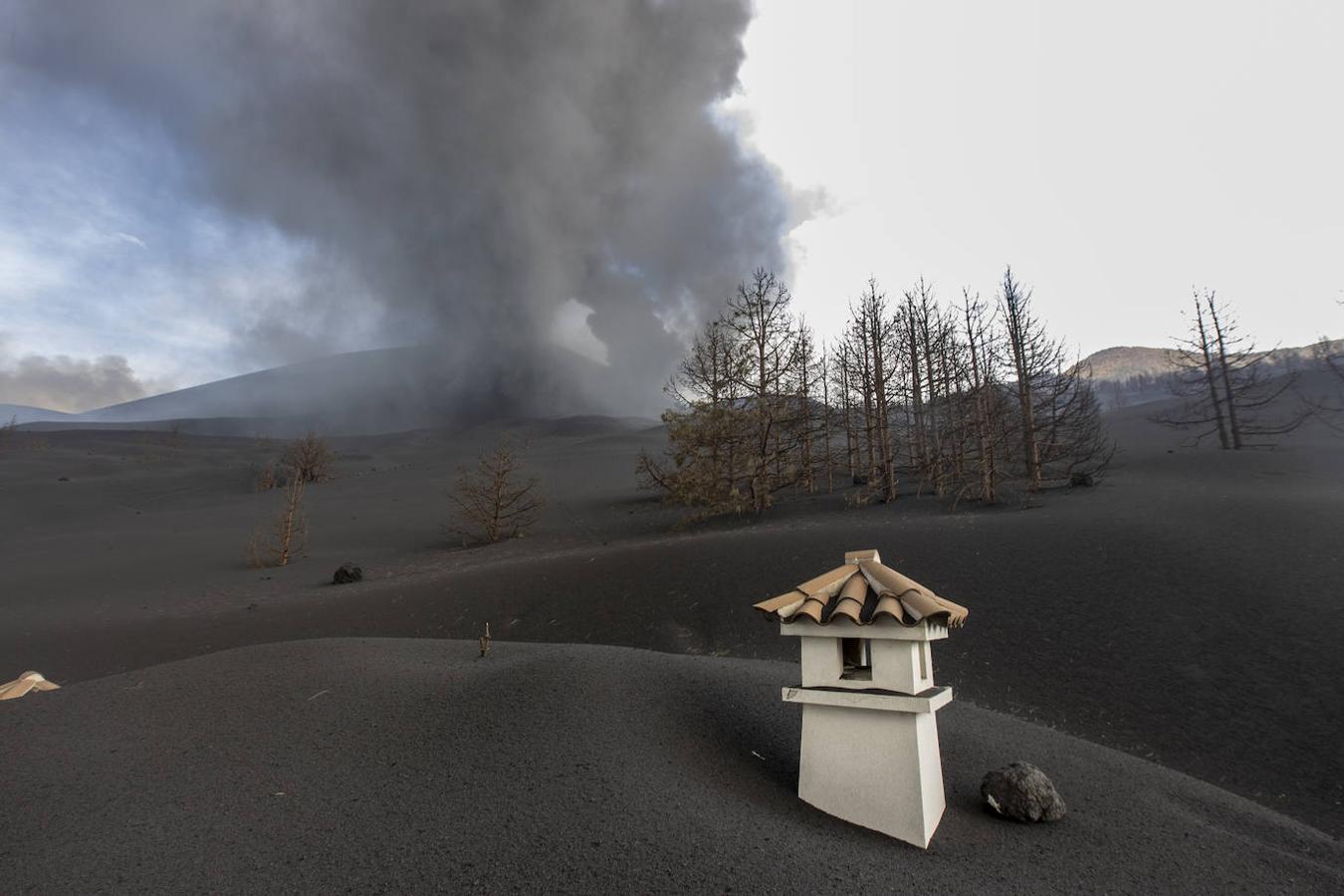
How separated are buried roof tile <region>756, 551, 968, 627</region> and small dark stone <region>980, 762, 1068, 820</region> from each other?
53.0 inches

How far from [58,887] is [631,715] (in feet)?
14.5

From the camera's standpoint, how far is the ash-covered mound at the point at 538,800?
4.37m

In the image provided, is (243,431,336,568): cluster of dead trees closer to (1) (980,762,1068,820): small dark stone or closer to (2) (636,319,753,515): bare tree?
(2) (636,319,753,515): bare tree

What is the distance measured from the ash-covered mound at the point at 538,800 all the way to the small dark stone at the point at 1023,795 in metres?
0.14

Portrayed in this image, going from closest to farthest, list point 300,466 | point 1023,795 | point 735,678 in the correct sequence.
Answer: point 1023,795, point 735,678, point 300,466

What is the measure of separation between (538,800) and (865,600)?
10.6 feet

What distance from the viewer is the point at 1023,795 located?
5.35 meters

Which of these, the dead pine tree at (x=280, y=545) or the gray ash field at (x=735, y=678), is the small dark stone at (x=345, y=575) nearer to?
the gray ash field at (x=735, y=678)

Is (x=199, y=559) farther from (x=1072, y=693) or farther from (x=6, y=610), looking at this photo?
(x=1072, y=693)

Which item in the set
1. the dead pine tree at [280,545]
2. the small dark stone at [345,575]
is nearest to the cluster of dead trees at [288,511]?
the dead pine tree at [280,545]

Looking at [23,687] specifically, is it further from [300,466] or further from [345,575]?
[300,466]

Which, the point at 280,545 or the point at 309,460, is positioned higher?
the point at 309,460

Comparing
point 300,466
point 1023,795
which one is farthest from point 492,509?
point 300,466

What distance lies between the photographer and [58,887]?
4188mm
